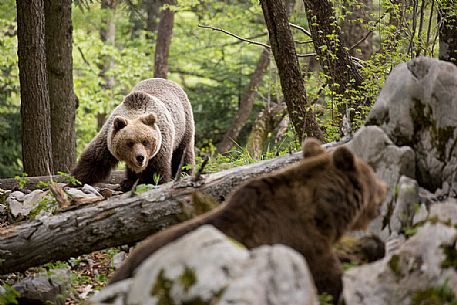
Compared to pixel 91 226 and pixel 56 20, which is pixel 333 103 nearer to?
pixel 91 226

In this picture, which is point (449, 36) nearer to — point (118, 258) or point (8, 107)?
point (118, 258)

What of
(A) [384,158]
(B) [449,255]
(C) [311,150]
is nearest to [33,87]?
(A) [384,158]

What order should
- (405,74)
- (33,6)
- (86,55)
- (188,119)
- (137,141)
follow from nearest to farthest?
(405,74) < (137,141) < (33,6) < (188,119) < (86,55)

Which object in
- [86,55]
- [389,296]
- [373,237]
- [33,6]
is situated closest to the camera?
[389,296]

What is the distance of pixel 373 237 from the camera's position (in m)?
4.12

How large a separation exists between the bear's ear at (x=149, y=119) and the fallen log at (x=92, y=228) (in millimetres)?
3477

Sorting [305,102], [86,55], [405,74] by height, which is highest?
[405,74]

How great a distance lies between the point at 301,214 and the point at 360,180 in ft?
1.58

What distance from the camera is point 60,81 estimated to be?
10836mm

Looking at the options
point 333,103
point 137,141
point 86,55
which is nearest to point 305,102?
point 333,103

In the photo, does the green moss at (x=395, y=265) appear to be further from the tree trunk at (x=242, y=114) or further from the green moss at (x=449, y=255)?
the tree trunk at (x=242, y=114)

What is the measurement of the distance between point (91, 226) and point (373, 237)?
2262mm

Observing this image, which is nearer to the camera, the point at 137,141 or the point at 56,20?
the point at 137,141

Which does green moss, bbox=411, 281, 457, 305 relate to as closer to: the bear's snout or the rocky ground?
the rocky ground
